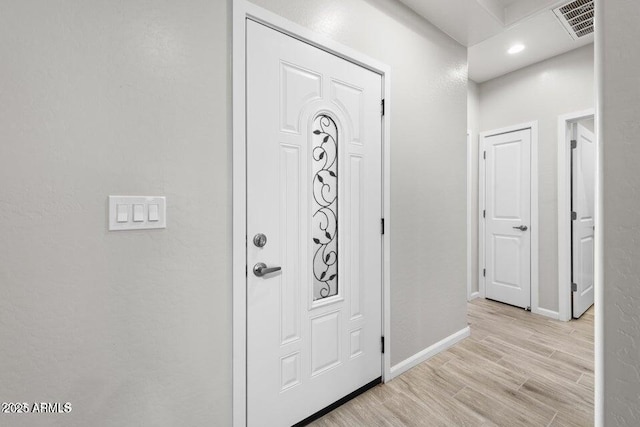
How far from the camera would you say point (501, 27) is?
7.77ft

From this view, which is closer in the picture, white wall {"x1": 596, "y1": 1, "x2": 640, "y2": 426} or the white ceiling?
white wall {"x1": 596, "y1": 1, "x2": 640, "y2": 426}

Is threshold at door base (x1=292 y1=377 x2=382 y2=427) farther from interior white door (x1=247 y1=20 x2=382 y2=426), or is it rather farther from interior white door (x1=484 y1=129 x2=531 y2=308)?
interior white door (x1=484 y1=129 x2=531 y2=308)

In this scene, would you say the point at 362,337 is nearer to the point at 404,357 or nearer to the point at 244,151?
the point at 404,357

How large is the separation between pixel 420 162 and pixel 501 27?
53.9 inches

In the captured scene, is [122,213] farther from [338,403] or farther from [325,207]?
[338,403]

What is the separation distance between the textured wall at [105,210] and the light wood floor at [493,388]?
963 mm

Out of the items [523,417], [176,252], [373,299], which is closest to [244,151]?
[176,252]

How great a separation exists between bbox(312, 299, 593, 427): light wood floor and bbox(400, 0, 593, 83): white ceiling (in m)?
2.67

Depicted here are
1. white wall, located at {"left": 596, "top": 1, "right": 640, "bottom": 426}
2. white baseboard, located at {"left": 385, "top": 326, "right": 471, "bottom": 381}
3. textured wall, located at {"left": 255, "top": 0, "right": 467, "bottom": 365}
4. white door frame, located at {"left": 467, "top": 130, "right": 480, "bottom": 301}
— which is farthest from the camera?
white door frame, located at {"left": 467, "top": 130, "right": 480, "bottom": 301}

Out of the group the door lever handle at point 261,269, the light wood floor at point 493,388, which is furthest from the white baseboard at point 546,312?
the door lever handle at point 261,269

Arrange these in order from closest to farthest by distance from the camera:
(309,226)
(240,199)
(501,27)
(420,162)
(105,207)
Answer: (105,207), (240,199), (309,226), (420,162), (501,27)

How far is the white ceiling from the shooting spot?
6.97ft

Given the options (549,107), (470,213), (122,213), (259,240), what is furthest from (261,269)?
(549,107)

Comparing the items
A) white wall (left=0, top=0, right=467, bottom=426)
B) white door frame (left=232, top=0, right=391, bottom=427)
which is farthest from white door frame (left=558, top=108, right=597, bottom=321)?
white door frame (left=232, top=0, right=391, bottom=427)
